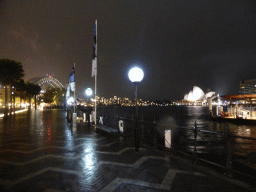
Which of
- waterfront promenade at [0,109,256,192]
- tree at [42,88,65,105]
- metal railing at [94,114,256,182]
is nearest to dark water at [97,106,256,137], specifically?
metal railing at [94,114,256,182]

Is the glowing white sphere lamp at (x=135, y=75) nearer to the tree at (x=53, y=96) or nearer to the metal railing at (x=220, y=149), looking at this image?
the metal railing at (x=220, y=149)

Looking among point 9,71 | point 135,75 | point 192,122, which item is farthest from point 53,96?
point 135,75

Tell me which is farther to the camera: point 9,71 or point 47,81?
point 47,81

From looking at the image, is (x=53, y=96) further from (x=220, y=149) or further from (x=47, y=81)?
(x=220, y=149)

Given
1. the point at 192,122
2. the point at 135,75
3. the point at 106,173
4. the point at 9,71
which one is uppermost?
the point at 9,71

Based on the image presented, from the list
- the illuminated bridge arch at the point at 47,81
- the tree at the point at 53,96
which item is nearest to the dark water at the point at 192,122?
the tree at the point at 53,96

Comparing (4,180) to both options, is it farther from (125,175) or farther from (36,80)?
(36,80)

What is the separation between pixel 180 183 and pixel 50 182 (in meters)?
3.79

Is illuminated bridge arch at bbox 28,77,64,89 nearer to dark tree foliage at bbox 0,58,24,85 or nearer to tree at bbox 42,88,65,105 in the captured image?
tree at bbox 42,88,65,105

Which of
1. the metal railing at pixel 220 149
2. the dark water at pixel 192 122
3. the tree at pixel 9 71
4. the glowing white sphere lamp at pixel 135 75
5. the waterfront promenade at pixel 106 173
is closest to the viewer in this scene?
the waterfront promenade at pixel 106 173

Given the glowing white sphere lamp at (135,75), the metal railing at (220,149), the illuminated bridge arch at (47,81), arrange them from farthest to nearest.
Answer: the illuminated bridge arch at (47,81) → the glowing white sphere lamp at (135,75) → the metal railing at (220,149)

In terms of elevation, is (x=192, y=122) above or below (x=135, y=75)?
below

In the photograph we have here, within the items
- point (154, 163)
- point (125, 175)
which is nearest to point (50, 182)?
point (125, 175)

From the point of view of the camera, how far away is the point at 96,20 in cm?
1531
